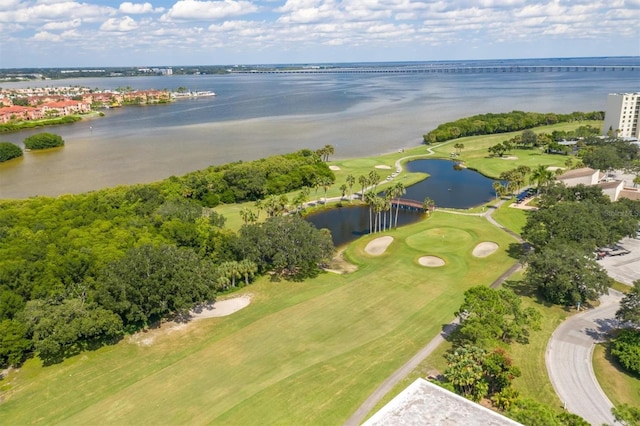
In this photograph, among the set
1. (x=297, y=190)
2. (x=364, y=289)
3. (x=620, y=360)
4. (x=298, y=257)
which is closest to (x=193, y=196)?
(x=297, y=190)

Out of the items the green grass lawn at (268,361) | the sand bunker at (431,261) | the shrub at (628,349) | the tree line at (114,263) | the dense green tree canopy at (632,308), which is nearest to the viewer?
the green grass lawn at (268,361)

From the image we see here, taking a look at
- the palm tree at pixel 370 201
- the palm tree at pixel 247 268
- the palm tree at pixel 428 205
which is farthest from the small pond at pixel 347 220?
the palm tree at pixel 247 268

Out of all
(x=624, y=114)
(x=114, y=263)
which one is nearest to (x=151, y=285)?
(x=114, y=263)

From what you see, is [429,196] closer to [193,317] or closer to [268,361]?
[193,317]

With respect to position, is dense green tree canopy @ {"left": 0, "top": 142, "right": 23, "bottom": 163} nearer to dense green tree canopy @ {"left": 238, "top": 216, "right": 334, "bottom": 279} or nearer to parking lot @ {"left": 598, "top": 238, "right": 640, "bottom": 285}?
dense green tree canopy @ {"left": 238, "top": 216, "right": 334, "bottom": 279}

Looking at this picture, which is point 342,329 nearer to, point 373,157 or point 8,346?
point 8,346

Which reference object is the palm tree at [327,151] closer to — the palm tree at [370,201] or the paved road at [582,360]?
the palm tree at [370,201]
